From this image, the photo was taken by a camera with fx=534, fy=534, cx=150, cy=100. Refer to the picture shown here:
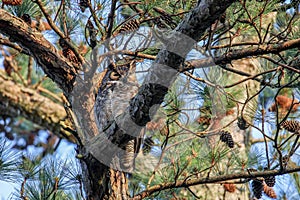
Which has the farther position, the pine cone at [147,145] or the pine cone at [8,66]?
the pine cone at [8,66]

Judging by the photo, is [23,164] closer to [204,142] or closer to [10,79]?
[204,142]

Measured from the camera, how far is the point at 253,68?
2766 millimetres

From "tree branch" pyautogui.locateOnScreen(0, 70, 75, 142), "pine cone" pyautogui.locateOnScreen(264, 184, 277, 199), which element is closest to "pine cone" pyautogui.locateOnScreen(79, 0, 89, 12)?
"pine cone" pyautogui.locateOnScreen(264, 184, 277, 199)

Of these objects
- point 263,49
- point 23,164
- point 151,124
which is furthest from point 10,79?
point 263,49

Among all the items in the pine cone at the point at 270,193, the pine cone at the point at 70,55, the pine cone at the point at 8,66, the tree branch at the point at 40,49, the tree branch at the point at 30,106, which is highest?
the pine cone at the point at 8,66

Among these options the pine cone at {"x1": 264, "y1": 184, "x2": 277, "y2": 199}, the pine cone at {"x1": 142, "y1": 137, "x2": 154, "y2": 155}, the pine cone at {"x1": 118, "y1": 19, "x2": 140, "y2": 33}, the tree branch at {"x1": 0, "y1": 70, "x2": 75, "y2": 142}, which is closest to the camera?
the pine cone at {"x1": 118, "y1": 19, "x2": 140, "y2": 33}

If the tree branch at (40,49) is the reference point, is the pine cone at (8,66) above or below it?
above

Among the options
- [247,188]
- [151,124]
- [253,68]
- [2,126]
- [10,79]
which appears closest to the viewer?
[151,124]

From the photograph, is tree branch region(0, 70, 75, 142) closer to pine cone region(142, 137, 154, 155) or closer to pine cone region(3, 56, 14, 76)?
pine cone region(3, 56, 14, 76)

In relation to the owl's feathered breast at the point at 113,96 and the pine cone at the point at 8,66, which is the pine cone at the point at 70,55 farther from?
the pine cone at the point at 8,66

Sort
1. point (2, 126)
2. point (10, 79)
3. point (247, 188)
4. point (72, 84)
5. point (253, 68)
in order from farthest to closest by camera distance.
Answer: point (2, 126)
point (10, 79)
point (253, 68)
point (247, 188)
point (72, 84)

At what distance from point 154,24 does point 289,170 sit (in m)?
0.61

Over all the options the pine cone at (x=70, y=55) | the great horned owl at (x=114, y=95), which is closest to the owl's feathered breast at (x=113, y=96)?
the great horned owl at (x=114, y=95)

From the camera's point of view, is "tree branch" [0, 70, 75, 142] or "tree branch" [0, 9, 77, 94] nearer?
"tree branch" [0, 9, 77, 94]
